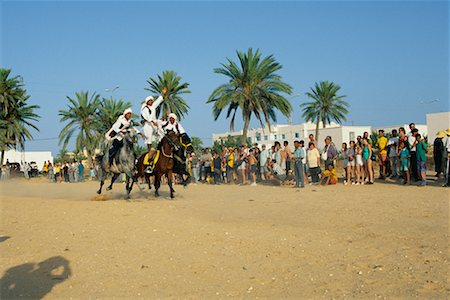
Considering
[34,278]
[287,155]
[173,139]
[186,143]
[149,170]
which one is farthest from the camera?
[287,155]

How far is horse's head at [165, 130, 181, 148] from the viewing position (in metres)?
17.7

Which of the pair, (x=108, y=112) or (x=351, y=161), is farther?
(x=108, y=112)

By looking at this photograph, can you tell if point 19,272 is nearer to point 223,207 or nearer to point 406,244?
point 406,244

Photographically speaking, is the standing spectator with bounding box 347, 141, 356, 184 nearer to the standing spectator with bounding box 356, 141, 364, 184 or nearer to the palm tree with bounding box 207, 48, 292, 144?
the standing spectator with bounding box 356, 141, 364, 184

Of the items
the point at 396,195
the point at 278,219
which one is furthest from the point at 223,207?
the point at 396,195

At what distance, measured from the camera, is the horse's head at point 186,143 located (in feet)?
58.4

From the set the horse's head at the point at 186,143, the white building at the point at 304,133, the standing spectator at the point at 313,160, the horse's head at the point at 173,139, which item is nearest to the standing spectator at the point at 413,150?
the standing spectator at the point at 313,160

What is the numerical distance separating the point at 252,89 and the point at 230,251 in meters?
32.1

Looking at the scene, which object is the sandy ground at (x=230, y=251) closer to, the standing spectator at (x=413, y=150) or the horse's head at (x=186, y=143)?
the horse's head at (x=186, y=143)

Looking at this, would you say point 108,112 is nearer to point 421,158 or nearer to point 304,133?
point 421,158

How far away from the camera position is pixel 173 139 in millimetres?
17750

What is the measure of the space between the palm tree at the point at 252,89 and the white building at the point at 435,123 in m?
34.4

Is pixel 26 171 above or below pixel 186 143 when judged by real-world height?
below

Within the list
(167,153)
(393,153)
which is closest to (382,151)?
(393,153)
